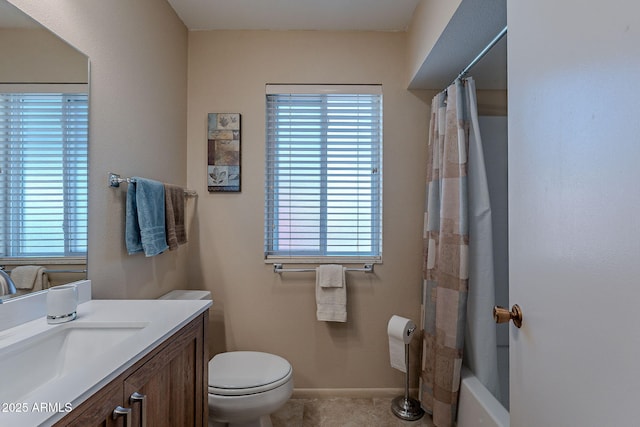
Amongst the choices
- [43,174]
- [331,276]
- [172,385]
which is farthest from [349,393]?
[43,174]

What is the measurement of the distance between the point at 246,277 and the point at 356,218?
87cm

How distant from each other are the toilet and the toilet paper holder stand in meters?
0.79

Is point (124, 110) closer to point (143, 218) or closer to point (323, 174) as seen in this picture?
point (143, 218)

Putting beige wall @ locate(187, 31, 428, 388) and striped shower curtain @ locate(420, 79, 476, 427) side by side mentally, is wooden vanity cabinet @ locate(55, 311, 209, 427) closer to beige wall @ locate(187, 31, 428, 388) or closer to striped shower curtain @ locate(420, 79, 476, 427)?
beige wall @ locate(187, 31, 428, 388)

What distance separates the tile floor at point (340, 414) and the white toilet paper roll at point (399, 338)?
1.04ft

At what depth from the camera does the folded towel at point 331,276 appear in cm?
183

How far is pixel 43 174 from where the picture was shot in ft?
3.21

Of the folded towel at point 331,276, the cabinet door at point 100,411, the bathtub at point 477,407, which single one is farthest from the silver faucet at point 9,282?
the bathtub at point 477,407

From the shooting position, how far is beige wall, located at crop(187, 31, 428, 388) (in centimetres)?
193

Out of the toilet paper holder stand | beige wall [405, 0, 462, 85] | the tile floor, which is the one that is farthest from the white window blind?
the toilet paper holder stand

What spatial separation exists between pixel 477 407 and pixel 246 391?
3.50 ft

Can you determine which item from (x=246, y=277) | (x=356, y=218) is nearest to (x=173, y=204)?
(x=246, y=277)

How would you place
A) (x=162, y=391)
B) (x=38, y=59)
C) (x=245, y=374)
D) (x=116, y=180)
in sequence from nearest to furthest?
(x=162, y=391)
(x=38, y=59)
(x=116, y=180)
(x=245, y=374)

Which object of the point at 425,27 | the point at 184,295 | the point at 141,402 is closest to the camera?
the point at 141,402
